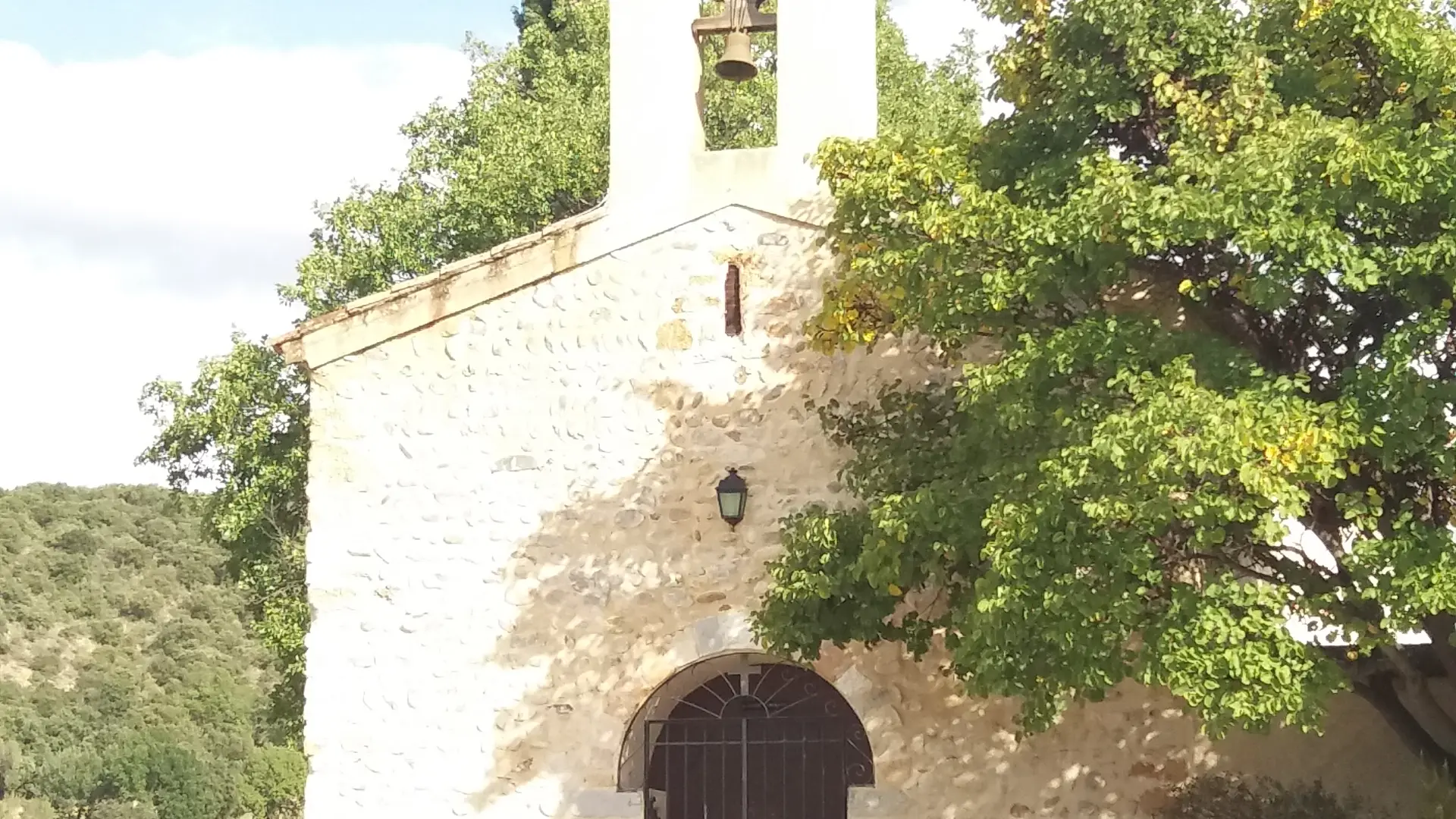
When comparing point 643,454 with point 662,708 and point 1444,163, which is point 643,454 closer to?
point 662,708

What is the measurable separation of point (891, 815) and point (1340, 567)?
3187 millimetres

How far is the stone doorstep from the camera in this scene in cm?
893

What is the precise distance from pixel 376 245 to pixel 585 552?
8.86 metres

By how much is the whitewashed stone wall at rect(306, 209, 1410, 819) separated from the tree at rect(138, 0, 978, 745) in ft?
22.0

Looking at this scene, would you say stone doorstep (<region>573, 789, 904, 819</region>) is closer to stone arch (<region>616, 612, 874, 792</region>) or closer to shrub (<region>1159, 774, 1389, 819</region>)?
stone arch (<region>616, 612, 874, 792</region>)

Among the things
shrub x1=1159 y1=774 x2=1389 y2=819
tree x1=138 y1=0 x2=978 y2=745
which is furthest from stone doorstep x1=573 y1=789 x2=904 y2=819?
tree x1=138 y1=0 x2=978 y2=745

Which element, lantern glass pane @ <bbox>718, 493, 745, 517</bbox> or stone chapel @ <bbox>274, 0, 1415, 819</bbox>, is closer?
stone chapel @ <bbox>274, 0, 1415, 819</bbox>

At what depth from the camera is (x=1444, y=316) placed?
657cm

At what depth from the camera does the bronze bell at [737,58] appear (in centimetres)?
982

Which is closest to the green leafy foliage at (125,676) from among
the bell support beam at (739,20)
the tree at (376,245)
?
the tree at (376,245)

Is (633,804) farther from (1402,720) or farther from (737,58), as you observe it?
(737,58)

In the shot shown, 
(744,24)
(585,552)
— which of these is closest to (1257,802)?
(585,552)

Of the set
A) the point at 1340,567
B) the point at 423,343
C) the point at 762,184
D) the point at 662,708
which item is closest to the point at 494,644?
the point at 662,708

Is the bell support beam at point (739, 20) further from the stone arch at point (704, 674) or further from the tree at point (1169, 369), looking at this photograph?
the stone arch at point (704, 674)
